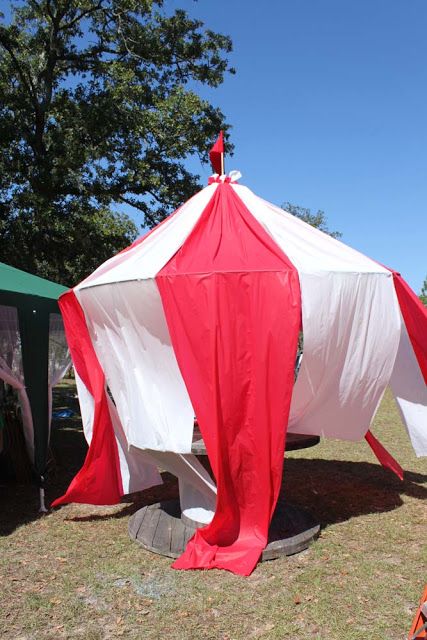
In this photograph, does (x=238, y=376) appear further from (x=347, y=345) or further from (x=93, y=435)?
(x=93, y=435)

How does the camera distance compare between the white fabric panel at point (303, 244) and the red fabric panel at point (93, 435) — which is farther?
the red fabric panel at point (93, 435)

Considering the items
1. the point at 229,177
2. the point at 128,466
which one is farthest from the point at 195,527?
the point at 229,177

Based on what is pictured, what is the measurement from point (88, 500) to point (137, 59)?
10.3m

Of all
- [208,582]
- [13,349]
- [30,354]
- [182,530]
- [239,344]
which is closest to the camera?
[208,582]

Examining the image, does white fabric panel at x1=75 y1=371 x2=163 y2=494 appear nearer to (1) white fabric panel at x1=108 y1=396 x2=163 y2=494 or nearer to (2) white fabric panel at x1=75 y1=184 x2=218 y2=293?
(1) white fabric panel at x1=108 y1=396 x2=163 y2=494

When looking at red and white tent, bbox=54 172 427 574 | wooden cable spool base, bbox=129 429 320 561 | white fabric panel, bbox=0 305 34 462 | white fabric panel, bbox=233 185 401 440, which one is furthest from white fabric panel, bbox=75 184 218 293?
white fabric panel, bbox=0 305 34 462

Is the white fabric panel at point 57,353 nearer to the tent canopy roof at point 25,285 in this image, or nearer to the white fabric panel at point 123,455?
the tent canopy roof at point 25,285

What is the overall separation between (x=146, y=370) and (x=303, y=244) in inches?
67.8

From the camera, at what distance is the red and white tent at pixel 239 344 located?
4.12 m

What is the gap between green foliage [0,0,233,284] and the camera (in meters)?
11.0

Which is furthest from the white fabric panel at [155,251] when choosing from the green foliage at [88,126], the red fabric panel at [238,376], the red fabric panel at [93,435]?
the green foliage at [88,126]

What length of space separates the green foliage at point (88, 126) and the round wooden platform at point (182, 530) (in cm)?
703

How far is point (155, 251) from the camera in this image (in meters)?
4.72

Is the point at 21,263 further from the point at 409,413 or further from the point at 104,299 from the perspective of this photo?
the point at 409,413
